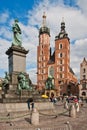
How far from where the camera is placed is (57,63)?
86.5 meters

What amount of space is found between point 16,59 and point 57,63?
207ft

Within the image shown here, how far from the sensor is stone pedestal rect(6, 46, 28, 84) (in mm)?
23625

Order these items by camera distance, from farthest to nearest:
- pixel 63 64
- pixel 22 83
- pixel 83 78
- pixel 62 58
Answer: pixel 62 58, pixel 63 64, pixel 83 78, pixel 22 83

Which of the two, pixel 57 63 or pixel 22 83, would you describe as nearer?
pixel 22 83

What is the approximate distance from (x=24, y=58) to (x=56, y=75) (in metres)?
61.3

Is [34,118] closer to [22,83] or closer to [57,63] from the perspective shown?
[22,83]

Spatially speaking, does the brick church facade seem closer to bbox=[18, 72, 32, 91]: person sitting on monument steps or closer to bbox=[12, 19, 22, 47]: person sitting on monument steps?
bbox=[12, 19, 22, 47]: person sitting on monument steps

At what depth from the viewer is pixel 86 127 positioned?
549 inches

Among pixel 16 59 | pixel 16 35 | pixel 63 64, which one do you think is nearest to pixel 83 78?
pixel 63 64

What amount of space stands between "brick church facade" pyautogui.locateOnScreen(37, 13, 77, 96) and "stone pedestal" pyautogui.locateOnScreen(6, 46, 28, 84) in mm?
55588

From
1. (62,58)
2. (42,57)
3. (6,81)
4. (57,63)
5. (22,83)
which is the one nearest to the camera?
(22,83)

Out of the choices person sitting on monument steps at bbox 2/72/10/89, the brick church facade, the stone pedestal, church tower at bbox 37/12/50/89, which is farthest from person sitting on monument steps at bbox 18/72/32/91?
church tower at bbox 37/12/50/89

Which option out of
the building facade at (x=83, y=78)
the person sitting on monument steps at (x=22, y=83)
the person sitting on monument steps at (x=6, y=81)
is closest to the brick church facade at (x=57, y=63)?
the building facade at (x=83, y=78)

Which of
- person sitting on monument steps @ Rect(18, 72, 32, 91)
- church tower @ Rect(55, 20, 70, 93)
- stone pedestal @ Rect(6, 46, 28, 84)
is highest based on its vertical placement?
church tower @ Rect(55, 20, 70, 93)
